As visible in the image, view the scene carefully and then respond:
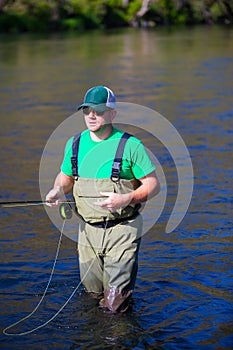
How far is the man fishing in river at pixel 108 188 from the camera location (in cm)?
588

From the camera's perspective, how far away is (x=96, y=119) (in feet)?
19.3

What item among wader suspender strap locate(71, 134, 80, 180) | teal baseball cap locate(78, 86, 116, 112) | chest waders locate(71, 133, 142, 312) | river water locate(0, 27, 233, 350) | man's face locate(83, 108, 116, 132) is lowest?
river water locate(0, 27, 233, 350)

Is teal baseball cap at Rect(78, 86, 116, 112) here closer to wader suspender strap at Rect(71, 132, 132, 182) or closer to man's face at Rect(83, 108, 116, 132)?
man's face at Rect(83, 108, 116, 132)

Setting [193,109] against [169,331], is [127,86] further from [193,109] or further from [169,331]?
[169,331]

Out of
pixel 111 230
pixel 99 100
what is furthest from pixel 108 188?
pixel 99 100

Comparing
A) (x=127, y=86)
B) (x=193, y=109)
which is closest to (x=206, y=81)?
(x=127, y=86)

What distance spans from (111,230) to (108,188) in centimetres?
31

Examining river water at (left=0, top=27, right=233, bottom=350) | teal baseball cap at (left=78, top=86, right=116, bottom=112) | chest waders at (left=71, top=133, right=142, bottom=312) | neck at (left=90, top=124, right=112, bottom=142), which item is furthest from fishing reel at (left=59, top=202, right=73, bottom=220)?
river water at (left=0, top=27, right=233, bottom=350)

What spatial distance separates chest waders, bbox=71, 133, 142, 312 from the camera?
19.6 ft

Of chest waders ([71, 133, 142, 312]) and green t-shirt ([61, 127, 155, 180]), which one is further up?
green t-shirt ([61, 127, 155, 180])

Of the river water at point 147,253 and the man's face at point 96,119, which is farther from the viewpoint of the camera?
the river water at point 147,253

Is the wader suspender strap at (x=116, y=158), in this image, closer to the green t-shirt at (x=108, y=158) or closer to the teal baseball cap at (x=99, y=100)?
the green t-shirt at (x=108, y=158)

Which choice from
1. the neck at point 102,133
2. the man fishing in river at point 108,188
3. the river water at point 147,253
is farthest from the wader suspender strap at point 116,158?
the river water at point 147,253

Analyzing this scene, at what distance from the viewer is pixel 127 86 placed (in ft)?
78.1
